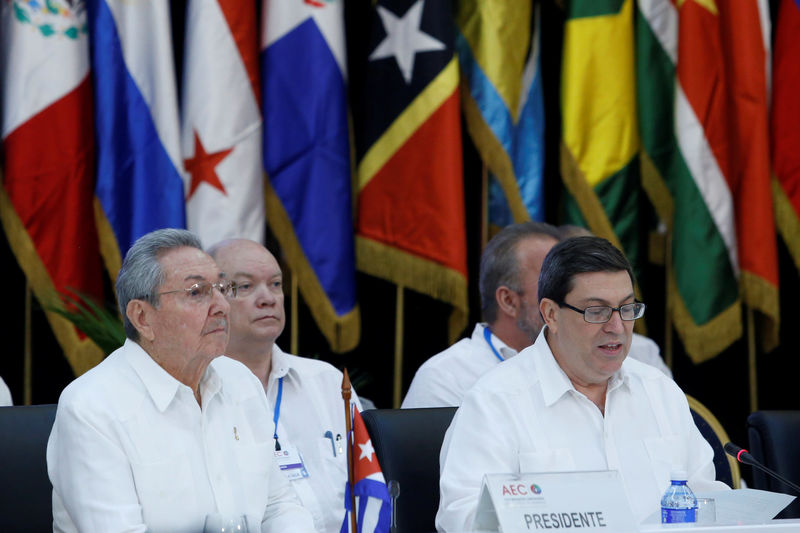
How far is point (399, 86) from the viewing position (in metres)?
4.67

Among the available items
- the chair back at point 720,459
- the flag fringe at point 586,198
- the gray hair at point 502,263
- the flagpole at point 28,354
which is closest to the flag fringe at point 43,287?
the flagpole at point 28,354

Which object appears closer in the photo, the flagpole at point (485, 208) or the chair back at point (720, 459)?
the chair back at point (720, 459)

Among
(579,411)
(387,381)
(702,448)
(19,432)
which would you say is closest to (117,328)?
(19,432)

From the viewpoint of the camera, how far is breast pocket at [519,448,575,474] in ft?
8.59

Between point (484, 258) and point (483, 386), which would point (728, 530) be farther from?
point (484, 258)

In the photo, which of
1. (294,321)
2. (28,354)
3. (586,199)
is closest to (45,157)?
(28,354)

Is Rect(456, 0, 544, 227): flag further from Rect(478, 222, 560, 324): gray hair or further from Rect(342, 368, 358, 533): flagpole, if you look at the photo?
Rect(342, 368, 358, 533): flagpole

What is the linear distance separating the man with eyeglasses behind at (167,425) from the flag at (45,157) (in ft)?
5.70

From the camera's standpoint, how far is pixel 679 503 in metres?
2.29

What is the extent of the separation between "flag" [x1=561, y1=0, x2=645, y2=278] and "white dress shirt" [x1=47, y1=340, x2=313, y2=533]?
2528mm

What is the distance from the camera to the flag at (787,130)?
480cm

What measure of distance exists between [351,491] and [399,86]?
2636 millimetres

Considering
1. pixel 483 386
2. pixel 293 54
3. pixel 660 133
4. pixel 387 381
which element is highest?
pixel 293 54

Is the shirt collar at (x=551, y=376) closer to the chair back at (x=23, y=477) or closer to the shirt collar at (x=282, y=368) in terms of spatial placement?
the shirt collar at (x=282, y=368)
